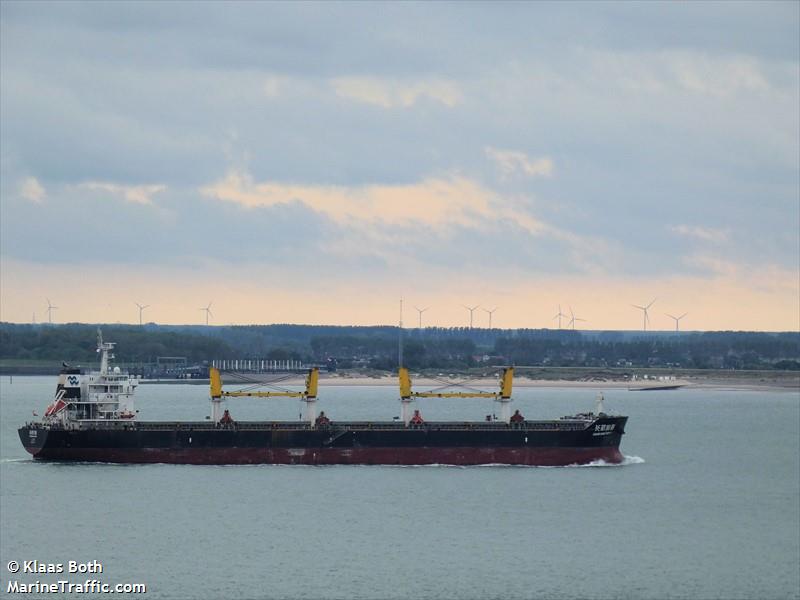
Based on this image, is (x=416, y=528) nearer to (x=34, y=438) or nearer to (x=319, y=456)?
(x=319, y=456)

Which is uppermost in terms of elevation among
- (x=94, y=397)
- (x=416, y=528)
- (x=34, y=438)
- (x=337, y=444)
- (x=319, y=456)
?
(x=94, y=397)

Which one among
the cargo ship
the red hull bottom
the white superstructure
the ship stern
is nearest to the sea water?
the ship stern

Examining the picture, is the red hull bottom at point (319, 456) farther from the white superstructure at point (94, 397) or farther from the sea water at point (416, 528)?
the white superstructure at point (94, 397)

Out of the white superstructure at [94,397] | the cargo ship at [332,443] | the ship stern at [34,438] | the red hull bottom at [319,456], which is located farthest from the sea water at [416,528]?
the white superstructure at [94,397]

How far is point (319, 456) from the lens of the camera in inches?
3497

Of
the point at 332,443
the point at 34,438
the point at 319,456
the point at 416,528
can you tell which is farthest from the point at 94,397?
the point at 416,528

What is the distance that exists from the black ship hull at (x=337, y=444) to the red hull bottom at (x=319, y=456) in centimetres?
6

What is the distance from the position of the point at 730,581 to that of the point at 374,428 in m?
35.3

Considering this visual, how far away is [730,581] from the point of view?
56594 millimetres

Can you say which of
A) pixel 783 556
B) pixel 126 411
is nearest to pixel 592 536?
pixel 783 556

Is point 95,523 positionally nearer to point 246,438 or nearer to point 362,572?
point 362,572

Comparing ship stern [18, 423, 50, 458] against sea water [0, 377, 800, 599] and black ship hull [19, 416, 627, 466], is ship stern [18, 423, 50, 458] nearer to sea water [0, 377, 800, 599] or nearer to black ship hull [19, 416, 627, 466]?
black ship hull [19, 416, 627, 466]

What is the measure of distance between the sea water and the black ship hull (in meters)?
1.46

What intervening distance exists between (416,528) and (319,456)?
23.5 metres
